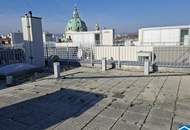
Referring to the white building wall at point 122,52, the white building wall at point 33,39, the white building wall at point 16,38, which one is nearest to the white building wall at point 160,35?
the white building wall at point 122,52

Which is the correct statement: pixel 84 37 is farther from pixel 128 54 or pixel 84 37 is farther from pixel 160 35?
pixel 128 54

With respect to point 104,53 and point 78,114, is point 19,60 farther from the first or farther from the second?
point 78,114

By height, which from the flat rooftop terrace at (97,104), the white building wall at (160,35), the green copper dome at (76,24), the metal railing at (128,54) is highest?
the green copper dome at (76,24)

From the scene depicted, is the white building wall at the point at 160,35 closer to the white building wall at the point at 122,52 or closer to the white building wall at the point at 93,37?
the white building wall at the point at 122,52

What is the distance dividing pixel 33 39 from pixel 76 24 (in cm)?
4086

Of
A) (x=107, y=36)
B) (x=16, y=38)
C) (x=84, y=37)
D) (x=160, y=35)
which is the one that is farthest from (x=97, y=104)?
(x=84, y=37)

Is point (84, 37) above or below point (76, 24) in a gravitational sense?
below

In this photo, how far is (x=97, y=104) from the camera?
15.5ft

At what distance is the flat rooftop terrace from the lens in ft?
12.0

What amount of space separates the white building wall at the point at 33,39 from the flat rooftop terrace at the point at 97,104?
3.07 metres

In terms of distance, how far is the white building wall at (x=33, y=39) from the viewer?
9.38 meters

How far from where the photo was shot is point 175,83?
6.62m

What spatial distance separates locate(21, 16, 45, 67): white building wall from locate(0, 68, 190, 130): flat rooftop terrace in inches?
121

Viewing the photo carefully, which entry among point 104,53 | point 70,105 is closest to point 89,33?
point 104,53
